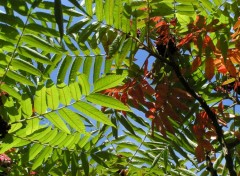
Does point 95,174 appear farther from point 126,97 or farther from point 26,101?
point 26,101

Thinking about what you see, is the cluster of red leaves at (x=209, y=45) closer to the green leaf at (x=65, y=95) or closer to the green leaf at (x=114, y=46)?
the green leaf at (x=114, y=46)

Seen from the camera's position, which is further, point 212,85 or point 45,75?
point 212,85

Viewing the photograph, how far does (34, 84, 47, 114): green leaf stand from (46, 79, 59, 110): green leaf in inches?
1.2

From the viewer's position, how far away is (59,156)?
2535mm

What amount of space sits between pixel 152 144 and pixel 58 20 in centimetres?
167

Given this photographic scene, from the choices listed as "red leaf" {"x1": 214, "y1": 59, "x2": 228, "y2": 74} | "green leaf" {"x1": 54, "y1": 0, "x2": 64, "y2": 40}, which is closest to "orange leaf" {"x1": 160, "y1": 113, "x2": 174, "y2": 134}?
"red leaf" {"x1": 214, "y1": 59, "x2": 228, "y2": 74}

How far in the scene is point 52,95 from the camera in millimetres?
2158

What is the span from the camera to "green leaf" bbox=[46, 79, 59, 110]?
84.8 inches

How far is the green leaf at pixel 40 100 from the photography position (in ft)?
7.15

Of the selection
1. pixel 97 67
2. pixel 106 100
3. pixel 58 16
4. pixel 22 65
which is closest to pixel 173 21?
pixel 97 67

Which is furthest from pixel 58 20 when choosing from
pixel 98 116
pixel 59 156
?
pixel 59 156

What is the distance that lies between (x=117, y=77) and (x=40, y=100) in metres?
0.40

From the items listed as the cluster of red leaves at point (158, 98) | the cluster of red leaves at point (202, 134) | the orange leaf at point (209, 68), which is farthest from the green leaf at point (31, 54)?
the cluster of red leaves at point (202, 134)

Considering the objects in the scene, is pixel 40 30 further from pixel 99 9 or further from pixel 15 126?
pixel 15 126
